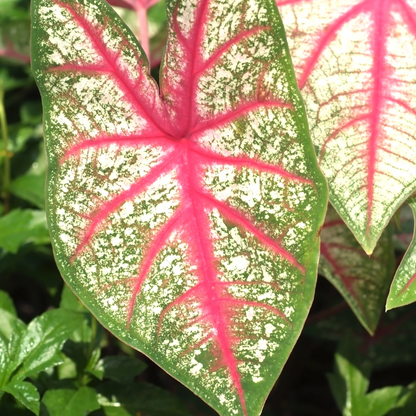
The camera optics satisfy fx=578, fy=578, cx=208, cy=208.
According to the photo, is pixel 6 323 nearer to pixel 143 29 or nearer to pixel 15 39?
pixel 143 29

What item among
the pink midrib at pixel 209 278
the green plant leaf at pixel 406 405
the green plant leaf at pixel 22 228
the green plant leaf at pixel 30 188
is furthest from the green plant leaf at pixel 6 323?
the green plant leaf at pixel 406 405

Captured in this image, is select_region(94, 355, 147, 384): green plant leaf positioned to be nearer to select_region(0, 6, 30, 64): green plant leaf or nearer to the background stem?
the background stem

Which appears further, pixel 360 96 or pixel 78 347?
pixel 78 347

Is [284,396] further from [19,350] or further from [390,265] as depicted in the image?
[19,350]

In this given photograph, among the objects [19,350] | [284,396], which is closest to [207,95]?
[19,350]

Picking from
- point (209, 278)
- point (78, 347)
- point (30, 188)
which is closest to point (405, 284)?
point (209, 278)

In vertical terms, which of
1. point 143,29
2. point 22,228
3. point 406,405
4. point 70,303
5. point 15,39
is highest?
point 15,39
